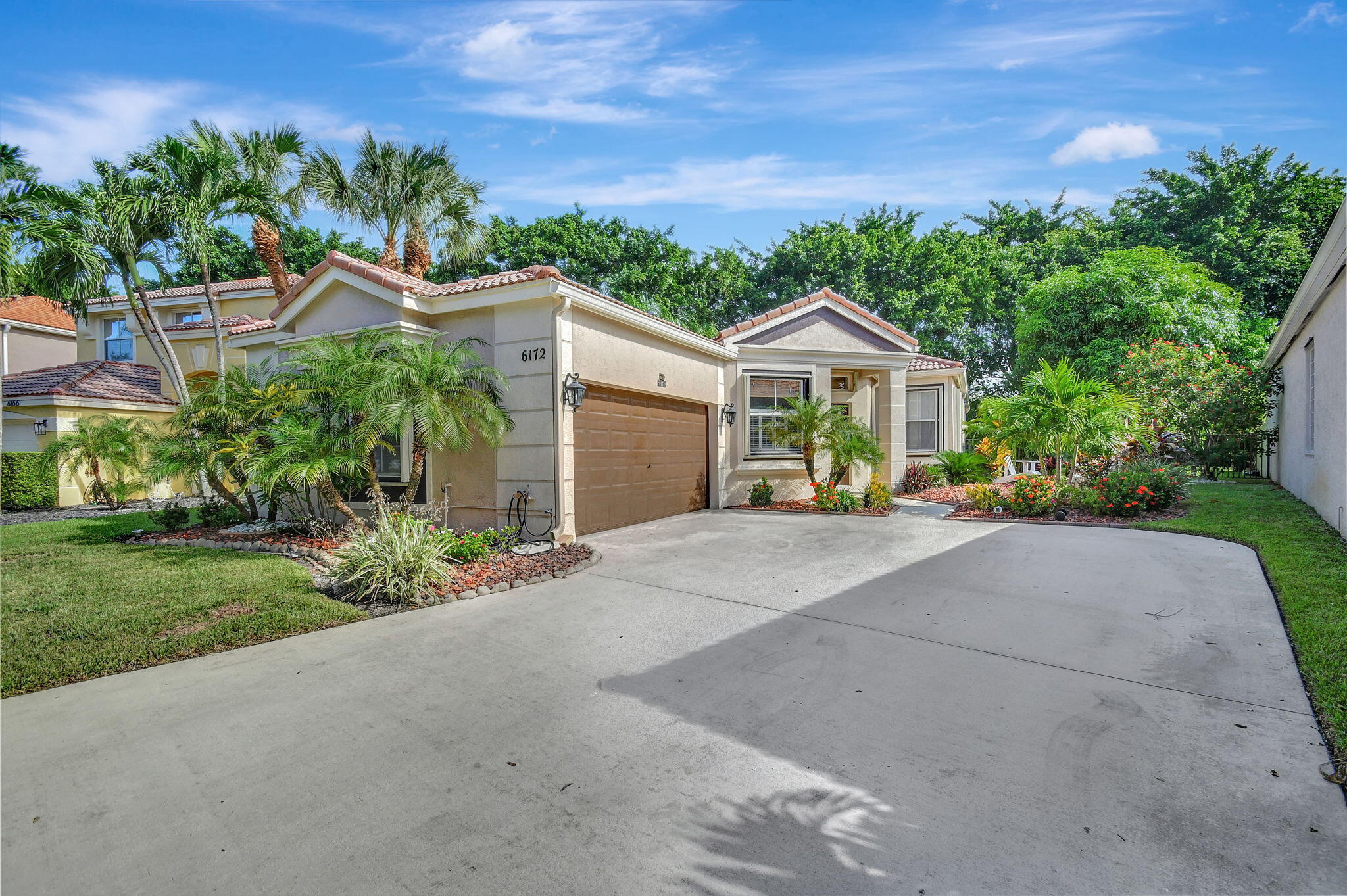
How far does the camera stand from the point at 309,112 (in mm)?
11859

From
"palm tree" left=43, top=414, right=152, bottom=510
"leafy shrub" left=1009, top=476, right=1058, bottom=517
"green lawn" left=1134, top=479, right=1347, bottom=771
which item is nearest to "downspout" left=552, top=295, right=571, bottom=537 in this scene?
"green lawn" left=1134, top=479, right=1347, bottom=771

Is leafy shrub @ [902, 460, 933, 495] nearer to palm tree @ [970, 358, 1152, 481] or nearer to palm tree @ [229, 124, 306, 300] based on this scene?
palm tree @ [970, 358, 1152, 481]

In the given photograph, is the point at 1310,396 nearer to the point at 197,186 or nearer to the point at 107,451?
the point at 197,186

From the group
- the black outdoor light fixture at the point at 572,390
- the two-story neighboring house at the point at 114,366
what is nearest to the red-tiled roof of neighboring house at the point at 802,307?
the black outdoor light fixture at the point at 572,390

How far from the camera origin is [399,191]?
578 inches

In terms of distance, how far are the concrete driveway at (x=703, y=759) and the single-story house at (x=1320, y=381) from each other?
3.39 m

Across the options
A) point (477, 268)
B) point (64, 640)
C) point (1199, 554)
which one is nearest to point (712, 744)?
point (64, 640)

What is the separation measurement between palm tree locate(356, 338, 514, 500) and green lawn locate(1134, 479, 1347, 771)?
305 inches

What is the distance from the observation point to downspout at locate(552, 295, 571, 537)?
27.4 ft

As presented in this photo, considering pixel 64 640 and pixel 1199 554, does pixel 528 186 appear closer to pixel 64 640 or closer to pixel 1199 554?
pixel 64 640

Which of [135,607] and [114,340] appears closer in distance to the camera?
[135,607]

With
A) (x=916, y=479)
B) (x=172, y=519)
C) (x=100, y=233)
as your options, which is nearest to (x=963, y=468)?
(x=916, y=479)

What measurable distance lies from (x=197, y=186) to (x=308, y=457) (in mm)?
8911

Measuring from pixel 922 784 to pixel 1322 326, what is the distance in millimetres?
9688
